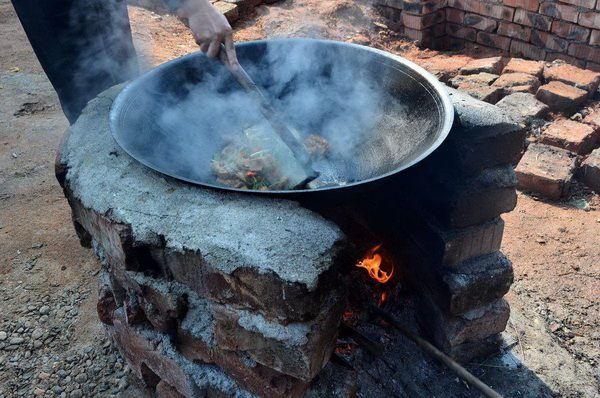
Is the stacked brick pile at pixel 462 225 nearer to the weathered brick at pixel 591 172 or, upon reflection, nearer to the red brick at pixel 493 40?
the weathered brick at pixel 591 172

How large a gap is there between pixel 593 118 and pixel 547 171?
0.75 meters

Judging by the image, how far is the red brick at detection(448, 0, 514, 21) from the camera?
15.2ft

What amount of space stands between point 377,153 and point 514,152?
0.48 m

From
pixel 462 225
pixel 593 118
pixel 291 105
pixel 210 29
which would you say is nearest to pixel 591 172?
pixel 593 118

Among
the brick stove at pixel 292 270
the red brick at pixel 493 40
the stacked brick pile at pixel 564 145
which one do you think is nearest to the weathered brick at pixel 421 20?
the red brick at pixel 493 40

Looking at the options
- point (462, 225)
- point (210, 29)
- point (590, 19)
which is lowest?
point (590, 19)

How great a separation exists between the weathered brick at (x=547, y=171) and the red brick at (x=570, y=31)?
149cm

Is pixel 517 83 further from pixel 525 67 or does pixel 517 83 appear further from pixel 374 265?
pixel 374 265

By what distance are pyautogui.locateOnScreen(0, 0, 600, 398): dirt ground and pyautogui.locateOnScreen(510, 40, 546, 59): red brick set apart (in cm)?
184

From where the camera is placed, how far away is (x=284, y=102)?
240 cm

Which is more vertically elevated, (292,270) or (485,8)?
(292,270)

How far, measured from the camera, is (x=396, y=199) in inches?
81.7

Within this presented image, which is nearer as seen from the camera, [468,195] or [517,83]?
[468,195]

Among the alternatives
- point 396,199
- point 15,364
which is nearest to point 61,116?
point 15,364
